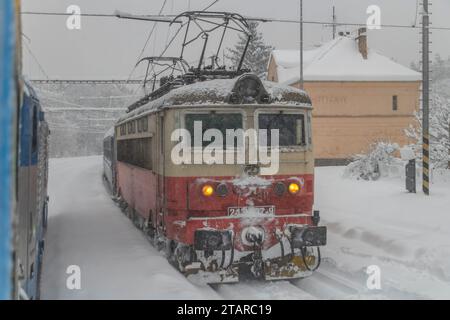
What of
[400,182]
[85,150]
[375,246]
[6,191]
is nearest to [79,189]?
[400,182]

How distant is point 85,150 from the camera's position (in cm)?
8012

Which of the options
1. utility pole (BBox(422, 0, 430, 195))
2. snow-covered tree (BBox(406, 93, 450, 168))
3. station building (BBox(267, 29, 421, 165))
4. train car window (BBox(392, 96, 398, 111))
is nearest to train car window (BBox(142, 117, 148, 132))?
utility pole (BBox(422, 0, 430, 195))

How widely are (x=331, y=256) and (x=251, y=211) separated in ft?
9.60

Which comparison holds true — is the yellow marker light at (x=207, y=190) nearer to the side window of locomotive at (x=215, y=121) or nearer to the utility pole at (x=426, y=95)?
the side window of locomotive at (x=215, y=121)

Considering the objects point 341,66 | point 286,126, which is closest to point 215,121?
point 286,126

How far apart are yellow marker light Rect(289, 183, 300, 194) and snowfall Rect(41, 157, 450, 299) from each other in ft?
4.69

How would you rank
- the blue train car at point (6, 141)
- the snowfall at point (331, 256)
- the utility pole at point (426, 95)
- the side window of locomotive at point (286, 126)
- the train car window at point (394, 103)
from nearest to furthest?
the blue train car at point (6, 141) → the snowfall at point (331, 256) → the side window of locomotive at point (286, 126) → the utility pole at point (426, 95) → the train car window at point (394, 103)

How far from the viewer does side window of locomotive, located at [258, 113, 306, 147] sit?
340 inches

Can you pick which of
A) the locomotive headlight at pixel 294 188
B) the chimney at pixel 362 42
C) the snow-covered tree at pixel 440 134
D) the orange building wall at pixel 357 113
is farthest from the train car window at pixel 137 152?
the chimney at pixel 362 42

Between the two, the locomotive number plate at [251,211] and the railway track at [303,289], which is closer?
the railway track at [303,289]

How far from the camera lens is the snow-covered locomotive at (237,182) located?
8.18 metres

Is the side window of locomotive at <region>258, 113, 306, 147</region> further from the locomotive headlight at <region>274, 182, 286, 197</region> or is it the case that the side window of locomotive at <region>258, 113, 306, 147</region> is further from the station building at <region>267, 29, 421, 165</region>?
the station building at <region>267, 29, 421, 165</region>

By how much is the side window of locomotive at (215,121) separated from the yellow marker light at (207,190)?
0.65 m

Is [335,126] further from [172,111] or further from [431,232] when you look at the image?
[172,111]
